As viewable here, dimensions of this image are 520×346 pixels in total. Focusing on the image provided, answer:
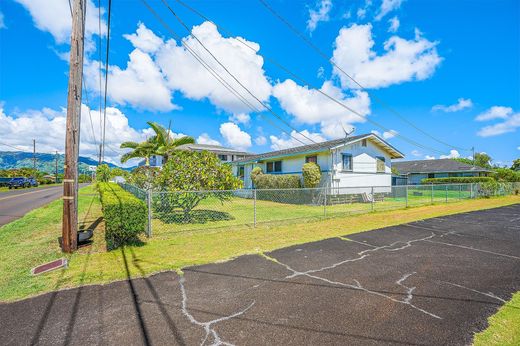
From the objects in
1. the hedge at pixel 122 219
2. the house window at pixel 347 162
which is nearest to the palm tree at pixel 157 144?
the house window at pixel 347 162

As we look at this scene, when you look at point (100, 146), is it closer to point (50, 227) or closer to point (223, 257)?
point (50, 227)

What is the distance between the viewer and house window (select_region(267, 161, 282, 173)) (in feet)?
72.7

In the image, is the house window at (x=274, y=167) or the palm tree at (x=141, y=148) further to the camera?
the house window at (x=274, y=167)

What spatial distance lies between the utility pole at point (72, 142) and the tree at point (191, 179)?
369 centimetres

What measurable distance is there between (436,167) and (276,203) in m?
31.6

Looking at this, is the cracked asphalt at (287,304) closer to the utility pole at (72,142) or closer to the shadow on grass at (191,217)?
the utility pole at (72,142)

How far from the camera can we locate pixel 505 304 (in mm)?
3650

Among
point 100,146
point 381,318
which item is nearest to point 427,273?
point 381,318

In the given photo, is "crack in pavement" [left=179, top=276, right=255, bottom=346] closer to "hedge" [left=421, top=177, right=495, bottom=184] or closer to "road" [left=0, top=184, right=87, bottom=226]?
"road" [left=0, top=184, right=87, bottom=226]

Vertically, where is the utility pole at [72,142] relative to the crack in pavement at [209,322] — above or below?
above

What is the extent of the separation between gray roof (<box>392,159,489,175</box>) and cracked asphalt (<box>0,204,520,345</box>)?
35720 millimetres

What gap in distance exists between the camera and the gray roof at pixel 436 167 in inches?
1344

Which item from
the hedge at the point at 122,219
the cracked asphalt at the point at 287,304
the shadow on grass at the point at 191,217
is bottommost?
the cracked asphalt at the point at 287,304

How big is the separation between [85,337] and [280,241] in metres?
5.16
